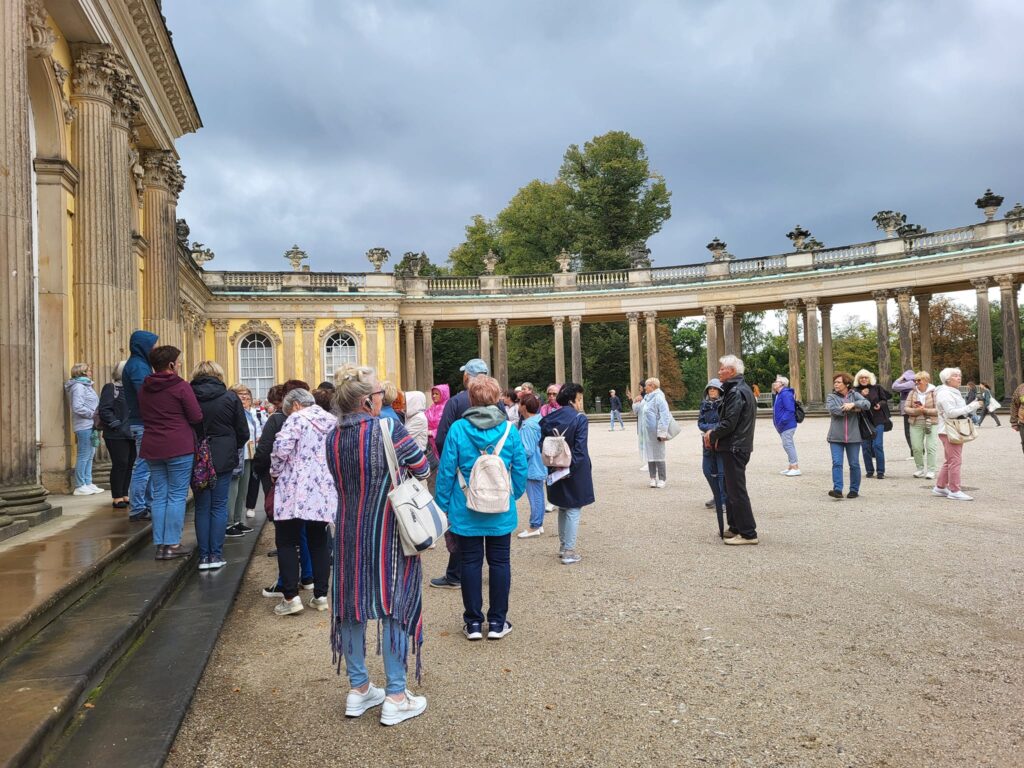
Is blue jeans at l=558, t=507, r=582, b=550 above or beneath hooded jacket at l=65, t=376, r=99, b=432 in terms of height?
beneath

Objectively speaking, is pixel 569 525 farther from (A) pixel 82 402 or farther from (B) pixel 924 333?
(B) pixel 924 333

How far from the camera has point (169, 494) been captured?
236 inches

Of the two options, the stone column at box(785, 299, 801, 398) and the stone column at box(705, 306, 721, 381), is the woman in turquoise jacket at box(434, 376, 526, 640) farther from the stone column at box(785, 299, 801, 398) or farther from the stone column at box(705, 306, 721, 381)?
the stone column at box(705, 306, 721, 381)

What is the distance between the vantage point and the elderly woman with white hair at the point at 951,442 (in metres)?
9.65

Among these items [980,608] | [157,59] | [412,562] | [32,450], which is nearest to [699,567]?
[980,608]

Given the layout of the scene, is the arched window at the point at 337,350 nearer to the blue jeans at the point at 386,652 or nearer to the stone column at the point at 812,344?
the stone column at the point at 812,344

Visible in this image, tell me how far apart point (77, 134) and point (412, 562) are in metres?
9.98

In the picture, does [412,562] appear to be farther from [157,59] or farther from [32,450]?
[157,59]

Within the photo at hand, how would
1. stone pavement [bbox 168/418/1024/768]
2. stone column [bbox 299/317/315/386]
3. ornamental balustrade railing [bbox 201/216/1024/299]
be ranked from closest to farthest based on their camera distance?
stone pavement [bbox 168/418/1024/768] < ornamental balustrade railing [bbox 201/216/1024/299] < stone column [bbox 299/317/315/386]

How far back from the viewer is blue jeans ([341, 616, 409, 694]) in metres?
3.62

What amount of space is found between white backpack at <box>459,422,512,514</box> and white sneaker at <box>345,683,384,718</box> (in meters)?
1.34

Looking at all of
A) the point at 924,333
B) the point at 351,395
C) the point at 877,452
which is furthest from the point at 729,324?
the point at 351,395

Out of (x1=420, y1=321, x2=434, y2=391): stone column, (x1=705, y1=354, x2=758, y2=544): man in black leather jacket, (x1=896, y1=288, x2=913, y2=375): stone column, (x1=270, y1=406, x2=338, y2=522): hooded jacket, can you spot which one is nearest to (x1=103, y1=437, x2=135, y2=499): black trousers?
(x1=270, y1=406, x2=338, y2=522): hooded jacket

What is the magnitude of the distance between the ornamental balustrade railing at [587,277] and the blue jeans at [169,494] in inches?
1295
